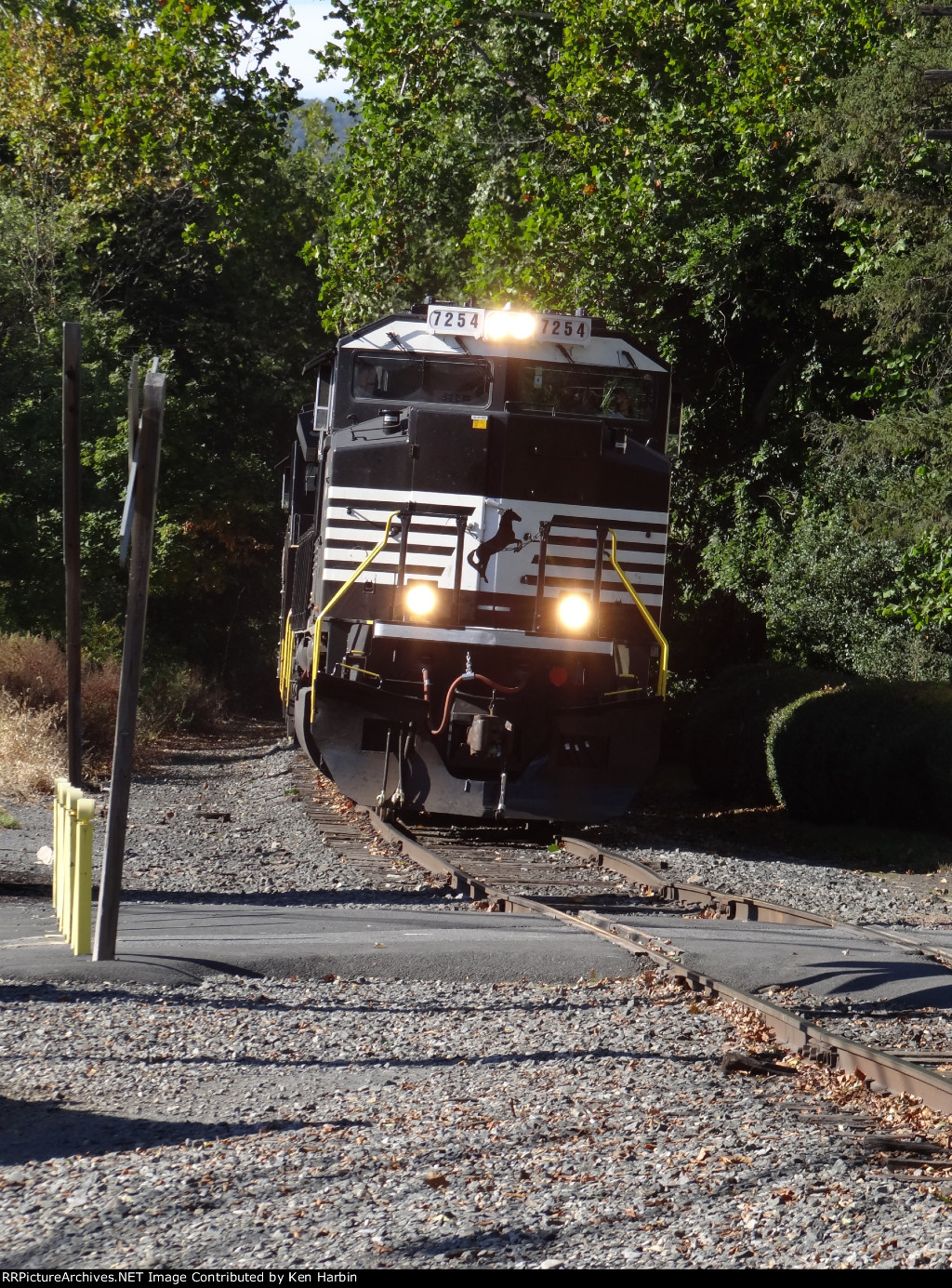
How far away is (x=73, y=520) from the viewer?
8312 millimetres

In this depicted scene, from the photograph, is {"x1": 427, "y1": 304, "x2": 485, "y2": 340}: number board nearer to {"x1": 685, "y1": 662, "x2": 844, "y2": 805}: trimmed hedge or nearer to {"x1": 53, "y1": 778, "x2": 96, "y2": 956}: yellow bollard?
{"x1": 53, "y1": 778, "x2": 96, "y2": 956}: yellow bollard

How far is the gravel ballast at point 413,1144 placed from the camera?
10.6ft

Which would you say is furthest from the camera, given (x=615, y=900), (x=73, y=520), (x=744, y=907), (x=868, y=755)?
(x=868, y=755)

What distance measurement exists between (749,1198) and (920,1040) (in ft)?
7.72

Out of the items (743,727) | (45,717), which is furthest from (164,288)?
(743,727)

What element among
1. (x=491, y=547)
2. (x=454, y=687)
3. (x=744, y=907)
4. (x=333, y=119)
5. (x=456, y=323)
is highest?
(x=333, y=119)

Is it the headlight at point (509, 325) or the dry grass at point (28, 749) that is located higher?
the headlight at point (509, 325)

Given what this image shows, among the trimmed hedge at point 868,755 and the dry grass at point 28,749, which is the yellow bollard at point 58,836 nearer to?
the dry grass at point 28,749

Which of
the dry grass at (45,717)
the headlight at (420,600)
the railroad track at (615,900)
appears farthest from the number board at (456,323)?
the dry grass at (45,717)

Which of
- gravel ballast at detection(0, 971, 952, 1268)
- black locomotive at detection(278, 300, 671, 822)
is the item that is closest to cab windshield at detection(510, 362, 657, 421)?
black locomotive at detection(278, 300, 671, 822)

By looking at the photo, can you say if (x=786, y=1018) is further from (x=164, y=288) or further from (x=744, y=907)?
(x=164, y=288)

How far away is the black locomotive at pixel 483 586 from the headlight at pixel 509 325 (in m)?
0.02

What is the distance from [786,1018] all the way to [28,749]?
11992 mm

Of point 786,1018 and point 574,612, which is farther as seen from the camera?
point 574,612
